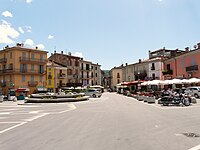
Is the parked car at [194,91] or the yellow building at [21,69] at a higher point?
the yellow building at [21,69]

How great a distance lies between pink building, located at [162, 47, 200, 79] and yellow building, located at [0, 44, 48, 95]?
1202 inches

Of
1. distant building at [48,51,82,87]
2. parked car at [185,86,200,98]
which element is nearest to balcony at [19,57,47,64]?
distant building at [48,51,82,87]

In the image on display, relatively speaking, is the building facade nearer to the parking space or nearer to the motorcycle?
the parking space

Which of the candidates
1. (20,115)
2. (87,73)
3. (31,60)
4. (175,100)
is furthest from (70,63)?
(20,115)

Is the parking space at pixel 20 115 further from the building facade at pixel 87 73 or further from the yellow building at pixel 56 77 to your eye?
the building facade at pixel 87 73

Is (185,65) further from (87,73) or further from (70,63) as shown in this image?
(87,73)

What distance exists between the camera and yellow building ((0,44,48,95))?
172ft

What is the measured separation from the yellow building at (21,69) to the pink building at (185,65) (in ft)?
100

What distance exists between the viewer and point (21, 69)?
53469 mm

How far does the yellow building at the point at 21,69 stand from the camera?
5238 centimetres

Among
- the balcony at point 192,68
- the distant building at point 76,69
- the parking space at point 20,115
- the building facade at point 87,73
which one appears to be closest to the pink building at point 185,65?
the balcony at point 192,68

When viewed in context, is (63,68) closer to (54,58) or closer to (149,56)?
(54,58)

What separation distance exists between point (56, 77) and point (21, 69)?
47.0 ft

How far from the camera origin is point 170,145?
716 cm
